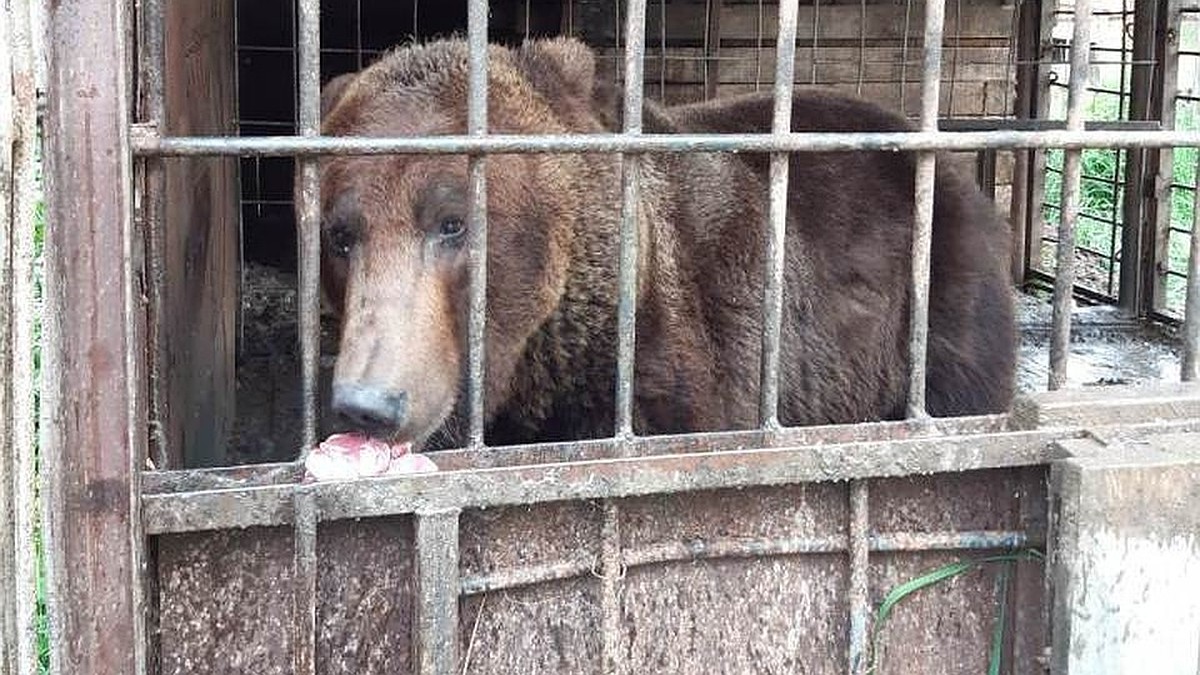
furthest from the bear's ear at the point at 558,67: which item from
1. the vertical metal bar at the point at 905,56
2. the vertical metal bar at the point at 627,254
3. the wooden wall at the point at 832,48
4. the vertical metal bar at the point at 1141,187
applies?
the vertical metal bar at the point at 1141,187

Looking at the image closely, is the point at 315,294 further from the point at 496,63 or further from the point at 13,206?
the point at 496,63

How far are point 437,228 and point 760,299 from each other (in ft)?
3.87

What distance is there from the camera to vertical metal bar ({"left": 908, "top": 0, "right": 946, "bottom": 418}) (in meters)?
3.07

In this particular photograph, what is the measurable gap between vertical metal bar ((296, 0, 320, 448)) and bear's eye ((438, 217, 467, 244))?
28.5 inches

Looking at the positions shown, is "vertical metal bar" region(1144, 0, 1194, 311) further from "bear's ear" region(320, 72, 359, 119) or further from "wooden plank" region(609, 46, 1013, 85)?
"bear's ear" region(320, 72, 359, 119)

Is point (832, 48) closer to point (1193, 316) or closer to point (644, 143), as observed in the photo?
point (1193, 316)

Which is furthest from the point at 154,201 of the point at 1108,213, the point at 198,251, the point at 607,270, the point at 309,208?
the point at 1108,213

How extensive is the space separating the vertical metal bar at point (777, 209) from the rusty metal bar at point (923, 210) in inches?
11.4

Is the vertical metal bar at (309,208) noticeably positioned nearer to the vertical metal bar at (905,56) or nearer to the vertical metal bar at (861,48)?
the vertical metal bar at (905,56)

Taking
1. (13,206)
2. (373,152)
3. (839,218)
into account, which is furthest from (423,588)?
(839,218)

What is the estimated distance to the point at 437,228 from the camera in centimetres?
348

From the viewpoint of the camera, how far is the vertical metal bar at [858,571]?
3037 millimetres

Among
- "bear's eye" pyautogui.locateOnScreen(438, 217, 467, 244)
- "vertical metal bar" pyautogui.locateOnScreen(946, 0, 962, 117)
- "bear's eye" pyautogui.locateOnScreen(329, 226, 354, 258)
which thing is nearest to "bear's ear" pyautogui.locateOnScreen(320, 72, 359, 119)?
"bear's eye" pyautogui.locateOnScreen(329, 226, 354, 258)

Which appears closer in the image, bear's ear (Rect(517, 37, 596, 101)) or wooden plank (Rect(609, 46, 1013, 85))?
bear's ear (Rect(517, 37, 596, 101))
